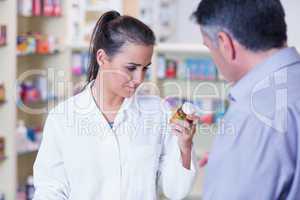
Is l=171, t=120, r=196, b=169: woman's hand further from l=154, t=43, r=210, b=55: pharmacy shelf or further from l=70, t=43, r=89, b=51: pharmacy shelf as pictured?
l=70, t=43, r=89, b=51: pharmacy shelf

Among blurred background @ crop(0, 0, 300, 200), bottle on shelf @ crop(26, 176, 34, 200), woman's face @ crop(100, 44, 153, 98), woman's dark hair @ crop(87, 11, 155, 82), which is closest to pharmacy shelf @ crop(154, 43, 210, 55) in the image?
blurred background @ crop(0, 0, 300, 200)

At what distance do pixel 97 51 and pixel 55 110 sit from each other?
10.1 inches

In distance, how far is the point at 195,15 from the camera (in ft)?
4.41

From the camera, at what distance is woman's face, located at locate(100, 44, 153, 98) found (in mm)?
1893

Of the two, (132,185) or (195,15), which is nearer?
(195,15)

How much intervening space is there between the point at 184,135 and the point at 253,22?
0.66 meters

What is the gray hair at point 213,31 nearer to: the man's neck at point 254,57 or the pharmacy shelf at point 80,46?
the man's neck at point 254,57

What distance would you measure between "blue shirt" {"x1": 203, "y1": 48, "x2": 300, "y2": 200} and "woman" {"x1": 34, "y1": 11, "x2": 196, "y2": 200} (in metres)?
0.64

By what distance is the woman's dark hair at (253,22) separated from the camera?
124 centimetres

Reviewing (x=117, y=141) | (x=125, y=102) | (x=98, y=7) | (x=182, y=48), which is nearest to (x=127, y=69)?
(x=125, y=102)

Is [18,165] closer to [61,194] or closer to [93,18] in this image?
[93,18]

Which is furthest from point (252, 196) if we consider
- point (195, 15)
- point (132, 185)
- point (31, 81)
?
point (31, 81)

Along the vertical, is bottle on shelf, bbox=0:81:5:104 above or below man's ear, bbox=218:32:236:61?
below

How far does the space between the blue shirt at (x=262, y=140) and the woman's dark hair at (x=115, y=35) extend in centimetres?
77
